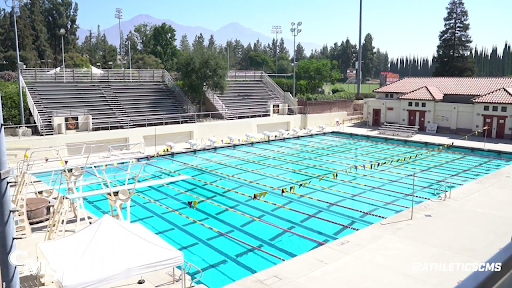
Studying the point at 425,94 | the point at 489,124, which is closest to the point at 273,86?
the point at 425,94

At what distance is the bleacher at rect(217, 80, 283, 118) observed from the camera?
3083cm

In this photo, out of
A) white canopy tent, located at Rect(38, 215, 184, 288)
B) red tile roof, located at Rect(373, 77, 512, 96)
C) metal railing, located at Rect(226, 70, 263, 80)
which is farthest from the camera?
metal railing, located at Rect(226, 70, 263, 80)

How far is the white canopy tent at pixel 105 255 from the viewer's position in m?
6.02

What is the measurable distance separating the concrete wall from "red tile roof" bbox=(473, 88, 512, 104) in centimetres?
1090

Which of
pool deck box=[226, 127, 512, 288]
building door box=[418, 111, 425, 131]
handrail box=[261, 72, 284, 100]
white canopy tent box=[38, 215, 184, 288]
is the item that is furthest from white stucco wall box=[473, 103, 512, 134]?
white canopy tent box=[38, 215, 184, 288]

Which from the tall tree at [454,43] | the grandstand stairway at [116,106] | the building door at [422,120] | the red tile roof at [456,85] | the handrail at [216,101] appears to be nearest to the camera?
the grandstand stairway at [116,106]

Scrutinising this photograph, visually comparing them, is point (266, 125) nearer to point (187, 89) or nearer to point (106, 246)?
point (187, 89)

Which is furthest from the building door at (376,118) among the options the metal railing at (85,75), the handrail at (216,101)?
the metal railing at (85,75)

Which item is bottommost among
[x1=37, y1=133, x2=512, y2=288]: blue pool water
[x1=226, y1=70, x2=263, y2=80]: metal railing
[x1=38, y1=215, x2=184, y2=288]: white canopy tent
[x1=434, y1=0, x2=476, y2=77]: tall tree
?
[x1=37, y1=133, x2=512, y2=288]: blue pool water

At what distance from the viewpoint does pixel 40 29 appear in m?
53.0

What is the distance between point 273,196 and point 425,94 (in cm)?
1927

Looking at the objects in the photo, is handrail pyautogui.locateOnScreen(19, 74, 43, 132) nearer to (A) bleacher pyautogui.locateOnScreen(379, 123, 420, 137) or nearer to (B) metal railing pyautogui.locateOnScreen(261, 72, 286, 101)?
(B) metal railing pyautogui.locateOnScreen(261, 72, 286, 101)

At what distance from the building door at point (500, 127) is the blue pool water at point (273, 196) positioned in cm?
469

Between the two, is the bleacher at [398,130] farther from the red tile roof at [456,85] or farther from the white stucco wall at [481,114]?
the white stucco wall at [481,114]
